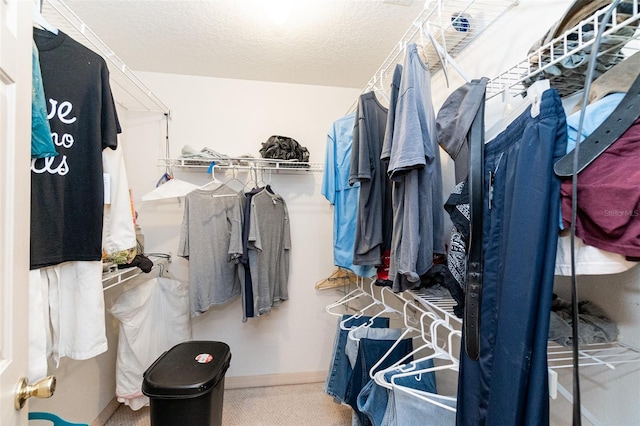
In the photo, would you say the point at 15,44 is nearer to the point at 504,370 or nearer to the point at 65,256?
the point at 65,256

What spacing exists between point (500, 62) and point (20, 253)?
5.33ft

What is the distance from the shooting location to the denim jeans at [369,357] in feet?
4.19

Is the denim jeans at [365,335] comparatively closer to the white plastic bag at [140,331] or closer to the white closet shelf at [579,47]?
the white closet shelf at [579,47]

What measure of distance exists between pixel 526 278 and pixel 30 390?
1.09m

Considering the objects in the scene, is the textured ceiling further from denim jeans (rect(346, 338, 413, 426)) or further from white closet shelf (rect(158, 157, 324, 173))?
denim jeans (rect(346, 338, 413, 426))

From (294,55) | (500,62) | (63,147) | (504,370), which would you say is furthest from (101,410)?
(500,62)

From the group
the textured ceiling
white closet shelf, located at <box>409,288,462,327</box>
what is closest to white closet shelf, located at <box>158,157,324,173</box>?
the textured ceiling

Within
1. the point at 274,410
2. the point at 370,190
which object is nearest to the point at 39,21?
the point at 370,190

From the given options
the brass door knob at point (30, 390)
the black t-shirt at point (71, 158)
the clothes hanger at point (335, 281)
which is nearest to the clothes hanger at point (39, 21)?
the black t-shirt at point (71, 158)

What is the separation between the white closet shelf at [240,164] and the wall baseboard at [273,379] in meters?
1.68

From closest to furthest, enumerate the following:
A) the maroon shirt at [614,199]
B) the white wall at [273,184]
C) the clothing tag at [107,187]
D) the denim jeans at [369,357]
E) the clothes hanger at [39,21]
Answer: the maroon shirt at [614,199]
the clothes hanger at [39,21]
the clothing tag at [107,187]
the denim jeans at [369,357]
the white wall at [273,184]

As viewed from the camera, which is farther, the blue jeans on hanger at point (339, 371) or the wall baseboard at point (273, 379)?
the wall baseboard at point (273, 379)

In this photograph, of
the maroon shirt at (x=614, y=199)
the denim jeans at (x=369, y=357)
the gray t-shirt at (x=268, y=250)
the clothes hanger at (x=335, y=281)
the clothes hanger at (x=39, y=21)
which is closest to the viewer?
the maroon shirt at (x=614, y=199)

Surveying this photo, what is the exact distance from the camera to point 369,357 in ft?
4.22
